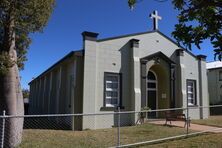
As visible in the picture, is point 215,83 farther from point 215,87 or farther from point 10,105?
point 10,105

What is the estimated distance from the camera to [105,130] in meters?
13.4

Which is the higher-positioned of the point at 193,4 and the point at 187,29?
the point at 193,4

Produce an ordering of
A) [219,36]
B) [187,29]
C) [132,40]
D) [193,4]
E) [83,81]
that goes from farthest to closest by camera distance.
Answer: [132,40] < [83,81] < [193,4] < [187,29] < [219,36]

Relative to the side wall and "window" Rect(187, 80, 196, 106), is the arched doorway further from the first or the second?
the side wall

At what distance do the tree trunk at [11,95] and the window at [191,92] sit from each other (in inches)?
565

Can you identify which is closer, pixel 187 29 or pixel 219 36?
pixel 219 36

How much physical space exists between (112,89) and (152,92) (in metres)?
4.54

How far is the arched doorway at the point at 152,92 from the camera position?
1842cm

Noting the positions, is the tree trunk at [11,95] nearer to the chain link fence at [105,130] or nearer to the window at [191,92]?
the chain link fence at [105,130]

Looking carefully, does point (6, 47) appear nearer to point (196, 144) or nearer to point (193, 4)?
point (193, 4)

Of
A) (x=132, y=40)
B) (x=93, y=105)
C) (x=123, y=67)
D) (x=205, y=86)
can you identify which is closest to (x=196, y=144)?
(x=93, y=105)

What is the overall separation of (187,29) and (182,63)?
16094mm

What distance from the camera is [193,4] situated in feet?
12.8

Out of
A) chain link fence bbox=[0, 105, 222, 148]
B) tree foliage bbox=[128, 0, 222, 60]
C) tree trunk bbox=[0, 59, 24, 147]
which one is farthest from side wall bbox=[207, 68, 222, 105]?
tree foliage bbox=[128, 0, 222, 60]
